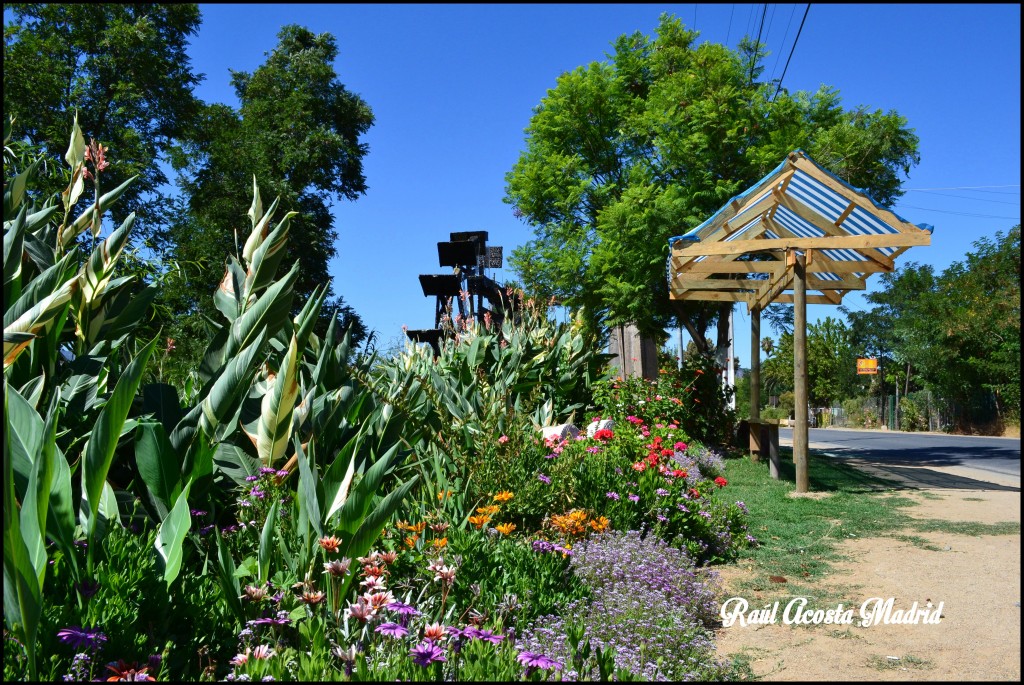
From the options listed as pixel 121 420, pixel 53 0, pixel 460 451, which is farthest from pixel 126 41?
pixel 121 420

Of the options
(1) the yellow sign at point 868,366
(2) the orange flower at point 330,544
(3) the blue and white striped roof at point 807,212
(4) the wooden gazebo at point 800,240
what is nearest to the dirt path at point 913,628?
(2) the orange flower at point 330,544

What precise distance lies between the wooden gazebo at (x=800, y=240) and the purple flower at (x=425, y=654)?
6.71m

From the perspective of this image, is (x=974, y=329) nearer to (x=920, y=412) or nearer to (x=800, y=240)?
(x=920, y=412)

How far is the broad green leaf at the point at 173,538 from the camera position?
223cm

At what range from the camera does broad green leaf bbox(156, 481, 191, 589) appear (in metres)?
2.23

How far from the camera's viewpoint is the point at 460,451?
4516 millimetres

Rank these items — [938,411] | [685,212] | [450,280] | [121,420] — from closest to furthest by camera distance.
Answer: [121,420] < [685,212] < [450,280] < [938,411]

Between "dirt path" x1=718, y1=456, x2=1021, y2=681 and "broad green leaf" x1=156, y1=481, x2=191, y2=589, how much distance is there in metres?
2.19

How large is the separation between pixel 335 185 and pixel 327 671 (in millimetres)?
24091

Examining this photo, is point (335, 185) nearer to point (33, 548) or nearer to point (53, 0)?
point (53, 0)

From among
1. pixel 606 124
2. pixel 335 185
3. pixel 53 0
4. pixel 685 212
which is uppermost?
pixel 53 0

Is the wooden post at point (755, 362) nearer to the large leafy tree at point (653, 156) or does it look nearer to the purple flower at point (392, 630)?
the large leafy tree at point (653, 156)

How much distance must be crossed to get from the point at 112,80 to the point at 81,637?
19.5 meters
